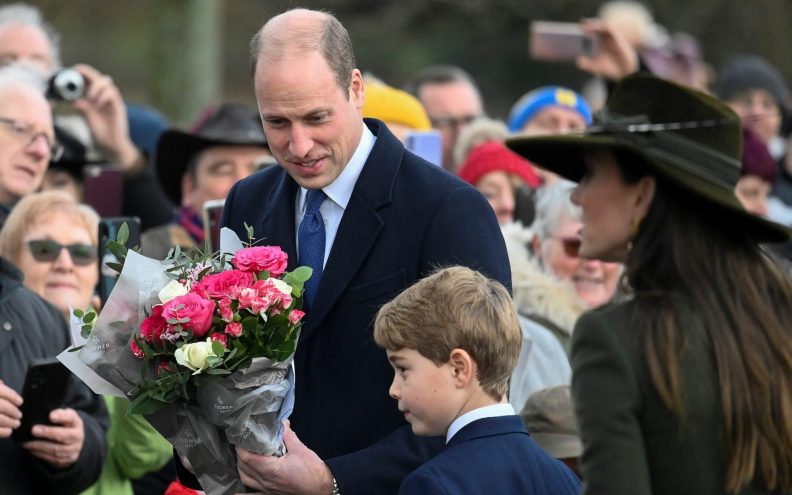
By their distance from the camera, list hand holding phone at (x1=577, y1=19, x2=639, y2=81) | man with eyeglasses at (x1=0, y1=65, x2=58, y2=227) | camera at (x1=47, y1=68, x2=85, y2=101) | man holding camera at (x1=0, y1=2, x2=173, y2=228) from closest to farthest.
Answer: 1. man with eyeglasses at (x1=0, y1=65, x2=58, y2=227)
2. camera at (x1=47, y1=68, x2=85, y2=101)
3. man holding camera at (x1=0, y1=2, x2=173, y2=228)
4. hand holding phone at (x1=577, y1=19, x2=639, y2=81)

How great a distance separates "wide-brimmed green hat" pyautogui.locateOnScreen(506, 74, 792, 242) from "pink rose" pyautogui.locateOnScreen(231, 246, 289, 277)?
0.80m

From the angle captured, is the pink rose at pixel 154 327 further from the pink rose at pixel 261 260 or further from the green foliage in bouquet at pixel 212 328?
the pink rose at pixel 261 260

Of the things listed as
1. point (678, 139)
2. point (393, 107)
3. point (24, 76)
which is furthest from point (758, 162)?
point (678, 139)

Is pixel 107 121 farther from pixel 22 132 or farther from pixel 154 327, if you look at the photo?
pixel 154 327

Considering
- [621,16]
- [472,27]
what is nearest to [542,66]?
[472,27]

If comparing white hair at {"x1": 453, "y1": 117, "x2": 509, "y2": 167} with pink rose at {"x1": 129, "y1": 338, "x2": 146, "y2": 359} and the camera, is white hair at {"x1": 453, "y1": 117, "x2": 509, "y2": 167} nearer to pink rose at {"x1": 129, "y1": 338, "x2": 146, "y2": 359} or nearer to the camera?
the camera

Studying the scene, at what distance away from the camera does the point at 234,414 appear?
3541 mm

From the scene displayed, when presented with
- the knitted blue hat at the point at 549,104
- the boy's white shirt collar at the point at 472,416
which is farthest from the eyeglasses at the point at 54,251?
the knitted blue hat at the point at 549,104

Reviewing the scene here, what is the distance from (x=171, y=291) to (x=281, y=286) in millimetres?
281

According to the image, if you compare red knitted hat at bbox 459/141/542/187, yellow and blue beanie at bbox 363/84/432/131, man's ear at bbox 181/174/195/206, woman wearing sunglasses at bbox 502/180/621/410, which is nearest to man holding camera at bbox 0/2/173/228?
man's ear at bbox 181/174/195/206

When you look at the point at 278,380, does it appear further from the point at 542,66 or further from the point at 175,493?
the point at 542,66

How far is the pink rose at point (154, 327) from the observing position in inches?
138

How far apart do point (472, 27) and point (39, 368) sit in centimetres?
1881

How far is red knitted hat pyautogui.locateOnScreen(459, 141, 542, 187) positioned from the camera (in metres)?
7.87
